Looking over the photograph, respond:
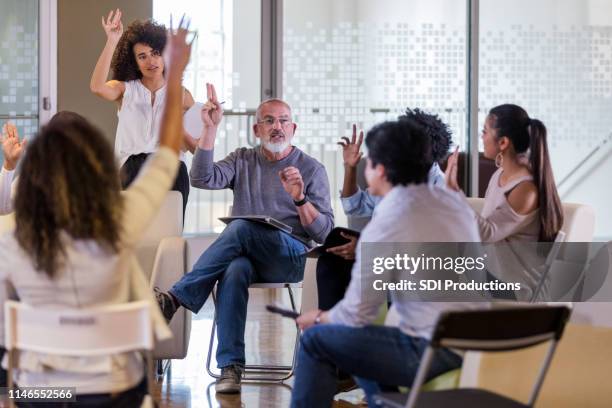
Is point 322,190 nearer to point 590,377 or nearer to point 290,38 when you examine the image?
point 590,377

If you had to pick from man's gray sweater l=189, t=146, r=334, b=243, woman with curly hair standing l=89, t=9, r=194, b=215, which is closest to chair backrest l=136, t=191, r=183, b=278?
man's gray sweater l=189, t=146, r=334, b=243

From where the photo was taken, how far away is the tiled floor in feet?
13.9

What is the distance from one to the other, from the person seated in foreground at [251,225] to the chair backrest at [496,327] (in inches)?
78.7

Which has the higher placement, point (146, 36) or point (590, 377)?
point (146, 36)

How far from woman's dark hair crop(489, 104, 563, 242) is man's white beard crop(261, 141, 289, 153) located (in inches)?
49.5

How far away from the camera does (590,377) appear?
3252 mm

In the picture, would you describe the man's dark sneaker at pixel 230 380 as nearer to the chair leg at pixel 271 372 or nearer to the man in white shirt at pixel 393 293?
the chair leg at pixel 271 372

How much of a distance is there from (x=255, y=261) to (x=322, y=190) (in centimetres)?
49

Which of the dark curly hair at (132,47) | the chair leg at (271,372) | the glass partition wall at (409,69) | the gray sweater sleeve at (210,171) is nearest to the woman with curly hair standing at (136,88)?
the dark curly hair at (132,47)

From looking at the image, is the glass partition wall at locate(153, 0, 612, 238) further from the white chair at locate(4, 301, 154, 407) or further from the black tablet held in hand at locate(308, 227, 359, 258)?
the white chair at locate(4, 301, 154, 407)

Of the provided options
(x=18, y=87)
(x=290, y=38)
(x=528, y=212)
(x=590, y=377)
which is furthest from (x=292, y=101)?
(x=590, y=377)

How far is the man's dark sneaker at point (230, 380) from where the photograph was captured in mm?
4355

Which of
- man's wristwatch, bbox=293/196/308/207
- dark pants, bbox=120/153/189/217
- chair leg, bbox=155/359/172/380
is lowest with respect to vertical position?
chair leg, bbox=155/359/172/380

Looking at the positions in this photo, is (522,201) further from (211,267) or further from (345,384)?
(211,267)
